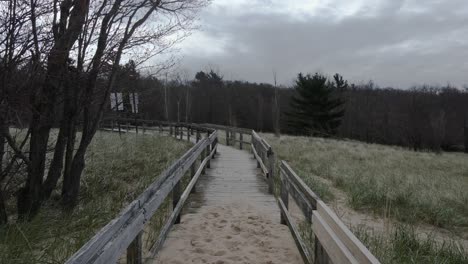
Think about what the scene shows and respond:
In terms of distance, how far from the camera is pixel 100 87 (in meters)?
9.37

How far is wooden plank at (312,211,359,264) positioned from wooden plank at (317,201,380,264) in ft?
0.09

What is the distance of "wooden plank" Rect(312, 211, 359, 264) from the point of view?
2861 mm

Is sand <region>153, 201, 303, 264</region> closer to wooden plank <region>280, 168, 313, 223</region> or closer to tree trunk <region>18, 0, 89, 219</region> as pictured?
wooden plank <region>280, 168, 313, 223</region>

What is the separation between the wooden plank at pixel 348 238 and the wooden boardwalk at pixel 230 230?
1439 mm

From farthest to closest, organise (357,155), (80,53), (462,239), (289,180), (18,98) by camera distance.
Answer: (357,155)
(80,53)
(462,239)
(18,98)
(289,180)

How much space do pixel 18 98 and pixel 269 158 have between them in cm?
517

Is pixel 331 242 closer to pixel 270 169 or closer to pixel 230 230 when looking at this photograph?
pixel 230 230

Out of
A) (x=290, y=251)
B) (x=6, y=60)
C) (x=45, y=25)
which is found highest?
(x=45, y=25)

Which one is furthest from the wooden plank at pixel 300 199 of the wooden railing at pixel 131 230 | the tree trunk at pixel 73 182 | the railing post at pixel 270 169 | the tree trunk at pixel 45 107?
the tree trunk at pixel 73 182

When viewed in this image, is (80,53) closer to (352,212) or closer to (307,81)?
(352,212)

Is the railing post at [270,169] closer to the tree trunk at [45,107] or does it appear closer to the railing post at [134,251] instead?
the tree trunk at [45,107]

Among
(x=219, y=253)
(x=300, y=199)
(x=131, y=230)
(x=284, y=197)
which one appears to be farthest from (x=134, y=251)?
(x=284, y=197)

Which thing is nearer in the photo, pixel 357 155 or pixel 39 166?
pixel 39 166

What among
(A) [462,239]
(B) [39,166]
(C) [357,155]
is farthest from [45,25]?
(C) [357,155]
